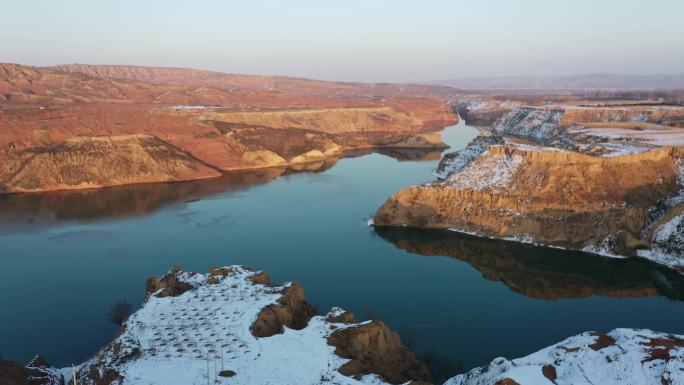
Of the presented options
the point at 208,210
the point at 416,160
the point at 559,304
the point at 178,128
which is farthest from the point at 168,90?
the point at 559,304

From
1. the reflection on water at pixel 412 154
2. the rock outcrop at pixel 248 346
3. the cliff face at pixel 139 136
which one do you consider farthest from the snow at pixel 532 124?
the rock outcrop at pixel 248 346

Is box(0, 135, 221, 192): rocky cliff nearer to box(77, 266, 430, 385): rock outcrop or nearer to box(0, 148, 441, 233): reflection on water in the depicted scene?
box(0, 148, 441, 233): reflection on water

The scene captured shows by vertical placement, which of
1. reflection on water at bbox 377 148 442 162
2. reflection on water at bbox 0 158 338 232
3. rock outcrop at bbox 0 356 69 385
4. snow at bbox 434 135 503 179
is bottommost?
reflection on water at bbox 0 158 338 232

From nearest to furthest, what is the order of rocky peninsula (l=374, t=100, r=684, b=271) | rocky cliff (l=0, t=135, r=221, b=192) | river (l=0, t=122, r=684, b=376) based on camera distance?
river (l=0, t=122, r=684, b=376)
rocky peninsula (l=374, t=100, r=684, b=271)
rocky cliff (l=0, t=135, r=221, b=192)

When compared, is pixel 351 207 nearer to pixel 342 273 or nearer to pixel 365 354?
pixel 342 273

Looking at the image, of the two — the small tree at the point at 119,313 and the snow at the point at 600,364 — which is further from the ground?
the snow at the point at 600,364

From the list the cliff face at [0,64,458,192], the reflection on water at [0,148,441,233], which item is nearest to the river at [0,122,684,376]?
the reflection on water at [0,148,441,233]

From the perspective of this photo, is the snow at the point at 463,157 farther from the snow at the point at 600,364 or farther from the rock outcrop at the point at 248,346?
the snow at the point at 600,364

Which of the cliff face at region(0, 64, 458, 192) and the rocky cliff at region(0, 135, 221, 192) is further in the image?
the cliff face at region(0, 64, 458, 192)
